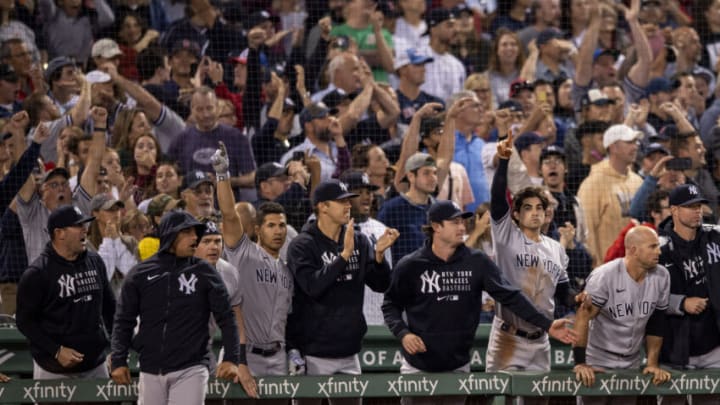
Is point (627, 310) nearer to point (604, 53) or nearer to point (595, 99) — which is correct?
point (595, 99)

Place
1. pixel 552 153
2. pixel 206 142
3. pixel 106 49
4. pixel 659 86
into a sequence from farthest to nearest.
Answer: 1. pixel 659 86
2. pixel 106 49
3. pixel 206 142
4. pixel 552 153

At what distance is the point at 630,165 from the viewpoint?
11.9m

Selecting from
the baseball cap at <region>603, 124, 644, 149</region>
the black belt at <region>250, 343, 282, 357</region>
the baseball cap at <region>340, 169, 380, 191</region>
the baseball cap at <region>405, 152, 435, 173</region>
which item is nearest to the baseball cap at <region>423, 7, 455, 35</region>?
the baseball cap at <region>603, 124, 644, 149</region>

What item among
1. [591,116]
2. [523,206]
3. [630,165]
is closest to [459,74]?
[591,116]

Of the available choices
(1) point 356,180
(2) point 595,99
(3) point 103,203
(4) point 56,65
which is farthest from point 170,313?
(2) point 595,99

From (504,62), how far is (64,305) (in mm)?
6389

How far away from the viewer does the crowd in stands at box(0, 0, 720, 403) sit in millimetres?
9312

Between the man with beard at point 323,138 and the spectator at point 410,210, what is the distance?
1.22m

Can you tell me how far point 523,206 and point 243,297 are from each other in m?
2.03

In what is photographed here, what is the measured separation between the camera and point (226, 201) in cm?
890

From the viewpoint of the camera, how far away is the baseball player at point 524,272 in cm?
911

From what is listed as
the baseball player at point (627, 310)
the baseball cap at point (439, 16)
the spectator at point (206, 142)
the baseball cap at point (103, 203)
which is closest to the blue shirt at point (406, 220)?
the spectator at point (206, 142)

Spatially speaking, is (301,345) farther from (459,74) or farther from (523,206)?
(459,74)

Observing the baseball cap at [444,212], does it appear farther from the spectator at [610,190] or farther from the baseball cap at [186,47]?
the baseball cap at [186,47]
